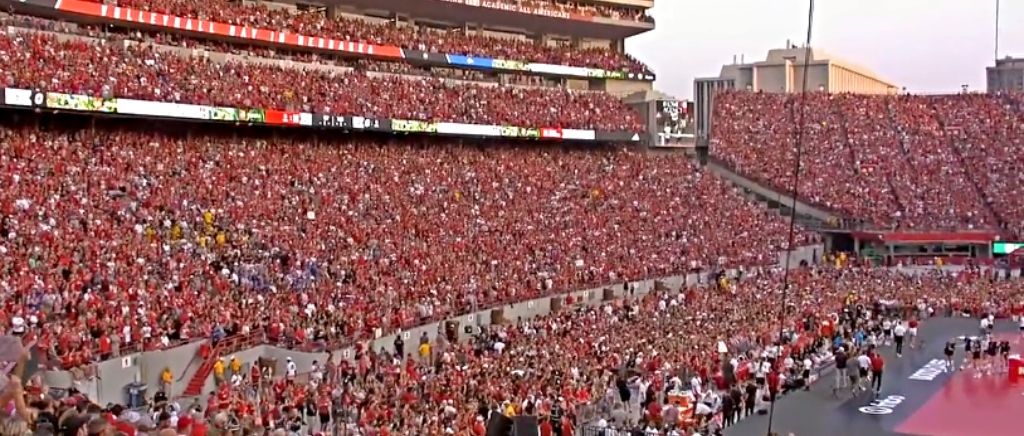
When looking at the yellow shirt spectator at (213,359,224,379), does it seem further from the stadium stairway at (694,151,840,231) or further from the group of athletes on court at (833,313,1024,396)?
Answer: the stadium stairway at (694,151,840,231)

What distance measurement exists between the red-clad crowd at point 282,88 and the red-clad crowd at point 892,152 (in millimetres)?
7368

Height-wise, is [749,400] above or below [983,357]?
above

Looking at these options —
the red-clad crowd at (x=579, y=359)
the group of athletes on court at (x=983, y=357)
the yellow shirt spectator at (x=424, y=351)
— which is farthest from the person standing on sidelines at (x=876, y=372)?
the yellow shirt spectator at (x=424, y=351)

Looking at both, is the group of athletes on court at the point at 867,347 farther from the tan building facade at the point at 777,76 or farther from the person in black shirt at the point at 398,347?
the tan building facade at the point at 777,76

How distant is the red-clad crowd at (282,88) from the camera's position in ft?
86.6

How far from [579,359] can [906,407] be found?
6267mm

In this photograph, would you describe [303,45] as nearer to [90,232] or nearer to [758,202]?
[90,232]

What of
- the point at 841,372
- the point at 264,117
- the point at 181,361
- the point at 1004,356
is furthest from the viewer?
the point at 264,117

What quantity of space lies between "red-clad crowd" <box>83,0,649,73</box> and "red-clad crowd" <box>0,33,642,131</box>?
70.7 inches

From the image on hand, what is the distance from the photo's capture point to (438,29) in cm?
4500

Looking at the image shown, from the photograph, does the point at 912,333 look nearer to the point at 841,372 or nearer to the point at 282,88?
the point at 841,372

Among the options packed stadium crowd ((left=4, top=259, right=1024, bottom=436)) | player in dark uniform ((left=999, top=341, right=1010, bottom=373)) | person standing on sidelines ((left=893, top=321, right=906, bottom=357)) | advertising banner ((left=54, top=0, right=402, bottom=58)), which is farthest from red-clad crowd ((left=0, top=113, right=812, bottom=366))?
player in dark uniform ((left=999, top=341, right=1010, bottom=373))

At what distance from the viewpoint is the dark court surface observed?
19.1 meters

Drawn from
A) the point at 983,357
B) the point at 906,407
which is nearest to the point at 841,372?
the point at 906,407
